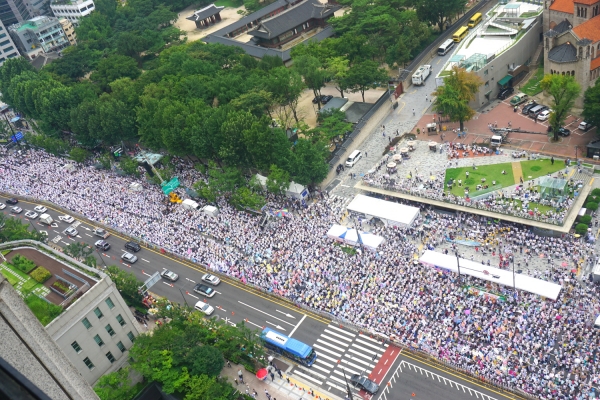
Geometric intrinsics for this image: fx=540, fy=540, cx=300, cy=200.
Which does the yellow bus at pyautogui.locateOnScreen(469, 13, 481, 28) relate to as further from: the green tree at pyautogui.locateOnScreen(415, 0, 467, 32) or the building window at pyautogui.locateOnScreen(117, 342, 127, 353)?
the building window at pyautogui.locateOnScreen(117, 342, 127, 353)

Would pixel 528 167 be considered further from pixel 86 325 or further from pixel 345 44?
pixel 86 325

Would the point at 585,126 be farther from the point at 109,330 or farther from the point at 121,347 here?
the point at 109,330

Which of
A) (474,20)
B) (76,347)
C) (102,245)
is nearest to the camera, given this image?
(76,347)

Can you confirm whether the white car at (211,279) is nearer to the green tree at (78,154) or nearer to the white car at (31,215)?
the white car at (31,215)

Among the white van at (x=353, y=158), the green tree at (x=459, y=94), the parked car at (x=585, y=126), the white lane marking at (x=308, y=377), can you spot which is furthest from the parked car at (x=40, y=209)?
the parked car at (x=585, y=126)

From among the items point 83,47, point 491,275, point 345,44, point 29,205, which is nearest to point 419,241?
point 491,275

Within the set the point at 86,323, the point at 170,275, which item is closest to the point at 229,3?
the point at 170,275

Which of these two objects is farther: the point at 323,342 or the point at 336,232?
the point at 336,232
